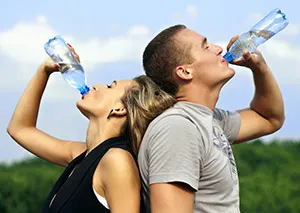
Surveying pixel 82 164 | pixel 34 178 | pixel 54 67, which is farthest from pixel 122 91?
pixel 34 178

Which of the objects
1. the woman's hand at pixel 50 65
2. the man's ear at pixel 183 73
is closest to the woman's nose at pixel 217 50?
the man's ear at pixel 183 73

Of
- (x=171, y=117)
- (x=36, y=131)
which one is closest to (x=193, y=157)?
(x=171, y=117)

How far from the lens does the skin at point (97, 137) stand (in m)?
3.01

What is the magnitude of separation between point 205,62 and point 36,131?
3.76 feet

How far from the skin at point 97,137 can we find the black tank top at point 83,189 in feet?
0.13

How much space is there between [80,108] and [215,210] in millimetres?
755

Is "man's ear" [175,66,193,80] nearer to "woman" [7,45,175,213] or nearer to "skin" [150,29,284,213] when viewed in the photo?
"skin" [150,29,284,213]

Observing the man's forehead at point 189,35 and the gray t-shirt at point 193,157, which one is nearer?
the gray t-shirt at point 193,157

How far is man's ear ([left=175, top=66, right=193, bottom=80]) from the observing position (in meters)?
3.18

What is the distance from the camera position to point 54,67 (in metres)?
3.81

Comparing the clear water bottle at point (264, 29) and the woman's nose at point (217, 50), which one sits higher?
the woman's nose at point (217, 50)

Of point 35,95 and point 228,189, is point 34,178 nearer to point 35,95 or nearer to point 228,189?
point 35,95

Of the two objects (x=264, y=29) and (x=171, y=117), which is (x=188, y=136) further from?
(x=264, y=29)

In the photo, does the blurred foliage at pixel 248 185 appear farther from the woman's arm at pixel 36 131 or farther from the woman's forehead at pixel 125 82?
the woman's forehead at pixel 125 82
